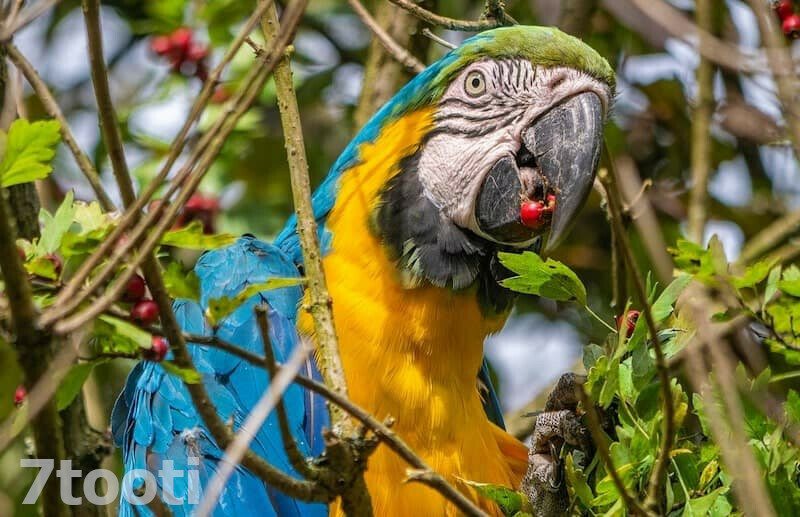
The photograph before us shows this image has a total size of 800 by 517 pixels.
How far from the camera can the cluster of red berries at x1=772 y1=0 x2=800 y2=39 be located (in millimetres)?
2977

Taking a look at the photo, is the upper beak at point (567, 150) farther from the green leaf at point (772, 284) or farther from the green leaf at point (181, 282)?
the green leaf at point (181, 282)

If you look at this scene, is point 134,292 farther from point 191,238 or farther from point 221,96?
point 221,96

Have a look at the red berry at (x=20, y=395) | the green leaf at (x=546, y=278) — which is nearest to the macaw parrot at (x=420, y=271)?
the green leaf at (x=546, y=278)

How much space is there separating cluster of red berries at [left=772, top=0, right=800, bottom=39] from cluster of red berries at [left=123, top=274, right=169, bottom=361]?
193 cm

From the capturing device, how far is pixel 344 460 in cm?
184

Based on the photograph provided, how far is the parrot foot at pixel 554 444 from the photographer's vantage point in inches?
102

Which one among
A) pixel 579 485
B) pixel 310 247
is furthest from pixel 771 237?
pixel 310 247

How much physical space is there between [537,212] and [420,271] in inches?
14.1

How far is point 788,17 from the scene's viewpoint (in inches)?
120

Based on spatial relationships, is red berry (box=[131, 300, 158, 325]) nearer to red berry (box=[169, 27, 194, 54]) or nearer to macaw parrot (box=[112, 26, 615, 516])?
macaw parrot (box=[112, 26, 615, 516])

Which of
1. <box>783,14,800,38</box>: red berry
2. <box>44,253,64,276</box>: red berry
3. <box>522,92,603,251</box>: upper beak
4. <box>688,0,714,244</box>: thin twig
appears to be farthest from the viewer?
<box>688,0,714,244</box>: thin twig

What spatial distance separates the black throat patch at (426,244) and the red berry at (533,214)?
0.59ft

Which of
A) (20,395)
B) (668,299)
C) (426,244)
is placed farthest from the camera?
(426,244)

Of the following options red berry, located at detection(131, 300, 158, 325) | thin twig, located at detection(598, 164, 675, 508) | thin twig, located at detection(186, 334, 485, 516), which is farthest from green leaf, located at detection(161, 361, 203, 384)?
thin twig, located at detection(598, 164, 675, 508)
